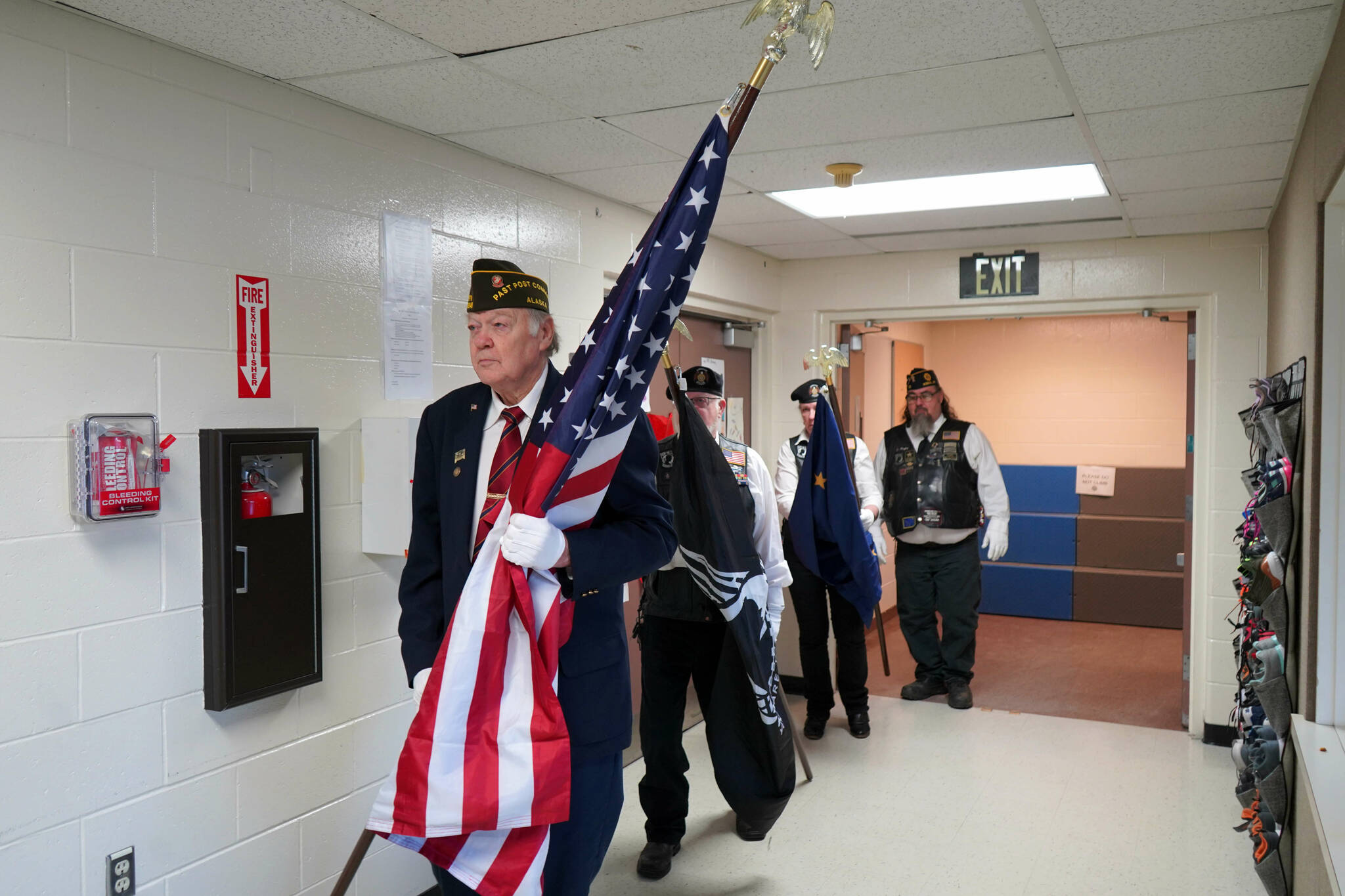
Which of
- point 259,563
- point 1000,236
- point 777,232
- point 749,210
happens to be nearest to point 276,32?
point 259,563

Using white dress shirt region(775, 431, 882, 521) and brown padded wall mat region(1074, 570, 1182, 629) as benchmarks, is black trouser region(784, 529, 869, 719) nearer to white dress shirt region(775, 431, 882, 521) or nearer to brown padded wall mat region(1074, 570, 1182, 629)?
white dress shirt region(775, 431, 882, 521)

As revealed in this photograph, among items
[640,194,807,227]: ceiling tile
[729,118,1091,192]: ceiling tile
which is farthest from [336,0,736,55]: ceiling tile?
[640,194,807,227]: ceiling tile

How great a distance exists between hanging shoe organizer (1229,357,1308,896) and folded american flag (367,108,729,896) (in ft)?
5.76

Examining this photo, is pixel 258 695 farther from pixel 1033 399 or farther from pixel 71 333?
pixel 1033 399

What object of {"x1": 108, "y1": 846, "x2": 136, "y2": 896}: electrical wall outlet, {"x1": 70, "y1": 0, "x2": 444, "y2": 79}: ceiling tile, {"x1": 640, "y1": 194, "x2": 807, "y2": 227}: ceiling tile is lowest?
{"x1": 108, "y1": 846, "x2": 136, "y2": 896}: electrical wall outlet

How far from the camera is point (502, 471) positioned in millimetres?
1877

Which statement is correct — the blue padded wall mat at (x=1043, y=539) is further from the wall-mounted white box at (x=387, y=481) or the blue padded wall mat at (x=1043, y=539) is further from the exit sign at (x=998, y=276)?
the wall-mounted white box at (x=387, y=481)

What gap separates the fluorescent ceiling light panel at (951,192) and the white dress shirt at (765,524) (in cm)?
105

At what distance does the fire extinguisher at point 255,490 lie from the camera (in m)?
2.33

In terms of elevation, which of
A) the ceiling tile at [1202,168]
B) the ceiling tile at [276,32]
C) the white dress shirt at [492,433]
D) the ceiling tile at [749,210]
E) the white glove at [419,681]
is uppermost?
the ceiling tile at [749,210]

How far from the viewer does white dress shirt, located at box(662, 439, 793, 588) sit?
329 cm

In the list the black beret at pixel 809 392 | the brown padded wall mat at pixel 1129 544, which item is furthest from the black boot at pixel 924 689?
the brown padded wall mat at pixel 1129 544

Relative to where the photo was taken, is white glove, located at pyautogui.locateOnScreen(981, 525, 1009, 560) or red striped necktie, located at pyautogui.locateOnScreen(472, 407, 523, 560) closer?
red striped necktie, located at pyautogui.locateOnScreen(472, 407, 523, 560)

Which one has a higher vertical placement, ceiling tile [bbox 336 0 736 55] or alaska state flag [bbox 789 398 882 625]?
ceiling tile [bbox 336 0 736 55]
